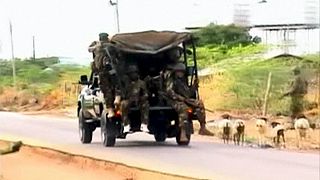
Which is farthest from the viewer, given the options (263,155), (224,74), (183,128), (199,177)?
(224,74)

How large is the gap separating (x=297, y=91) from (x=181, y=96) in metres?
2.33

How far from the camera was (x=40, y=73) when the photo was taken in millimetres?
10469

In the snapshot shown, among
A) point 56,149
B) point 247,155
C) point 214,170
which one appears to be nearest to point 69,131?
point 56,149

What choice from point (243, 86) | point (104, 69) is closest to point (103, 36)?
point (104, 69)

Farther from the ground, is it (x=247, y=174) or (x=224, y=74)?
(x=224, y=74)

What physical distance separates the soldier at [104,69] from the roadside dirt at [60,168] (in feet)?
3.62

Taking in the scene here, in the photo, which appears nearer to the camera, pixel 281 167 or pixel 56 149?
pixel 281 167

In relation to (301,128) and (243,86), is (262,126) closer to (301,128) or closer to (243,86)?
(301,128)

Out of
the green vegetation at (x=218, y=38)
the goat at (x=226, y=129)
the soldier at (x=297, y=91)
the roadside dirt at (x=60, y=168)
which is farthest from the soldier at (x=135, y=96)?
the soldier at (x=297, y=91)

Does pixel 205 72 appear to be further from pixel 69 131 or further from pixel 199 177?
pixel 199 177

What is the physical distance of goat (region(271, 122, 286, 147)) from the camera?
10.3 m

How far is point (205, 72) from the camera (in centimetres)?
1138

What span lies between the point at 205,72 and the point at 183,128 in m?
1.67

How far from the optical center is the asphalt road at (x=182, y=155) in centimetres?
714
